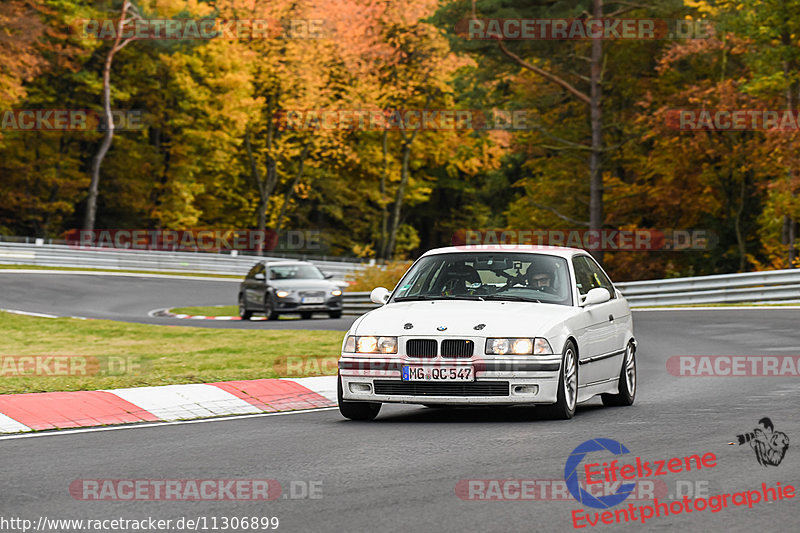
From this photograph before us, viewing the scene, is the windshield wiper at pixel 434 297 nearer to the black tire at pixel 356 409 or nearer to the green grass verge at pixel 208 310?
the black tire at pixel 356 409

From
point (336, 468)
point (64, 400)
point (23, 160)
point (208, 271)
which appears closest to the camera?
point (336, 468)

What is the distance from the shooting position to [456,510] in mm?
6523

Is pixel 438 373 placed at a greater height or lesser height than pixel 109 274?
greater

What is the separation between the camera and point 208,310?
122ft

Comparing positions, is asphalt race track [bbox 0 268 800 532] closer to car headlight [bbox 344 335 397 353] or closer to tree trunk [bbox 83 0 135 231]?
car headlight [bbox 344 335 397 353]

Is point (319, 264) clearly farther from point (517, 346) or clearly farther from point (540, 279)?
point (517, 346)

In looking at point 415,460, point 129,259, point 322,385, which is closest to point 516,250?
point 322,385

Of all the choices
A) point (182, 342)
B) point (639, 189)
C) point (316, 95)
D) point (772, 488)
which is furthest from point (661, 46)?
point (772, 488)

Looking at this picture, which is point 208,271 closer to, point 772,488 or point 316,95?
point 316,95

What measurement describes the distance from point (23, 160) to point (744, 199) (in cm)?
3650

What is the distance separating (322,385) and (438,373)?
3.66 metres

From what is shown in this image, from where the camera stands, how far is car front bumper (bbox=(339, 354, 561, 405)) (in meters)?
10.1

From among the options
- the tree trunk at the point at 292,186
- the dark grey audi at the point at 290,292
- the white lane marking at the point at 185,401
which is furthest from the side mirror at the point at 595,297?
the tree trunk at the point at 292,186

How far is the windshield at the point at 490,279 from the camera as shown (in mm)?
11367
